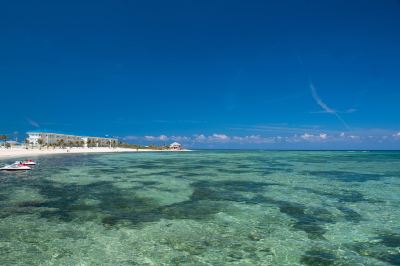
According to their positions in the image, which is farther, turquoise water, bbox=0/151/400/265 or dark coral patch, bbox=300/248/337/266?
turquoise water, bbox=0/151/400/265

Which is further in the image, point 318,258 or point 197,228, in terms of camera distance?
point 197,228

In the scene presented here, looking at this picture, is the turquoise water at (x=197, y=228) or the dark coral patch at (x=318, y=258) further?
the turquoise water at (x=197, y=228)

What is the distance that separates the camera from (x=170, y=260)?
1069 cm

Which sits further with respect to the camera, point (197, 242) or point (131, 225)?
point (131, 225)

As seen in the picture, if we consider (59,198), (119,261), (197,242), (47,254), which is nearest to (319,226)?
(197,242)

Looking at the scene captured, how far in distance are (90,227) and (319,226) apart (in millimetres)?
10096

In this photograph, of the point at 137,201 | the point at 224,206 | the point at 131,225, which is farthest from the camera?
the point at 137,201

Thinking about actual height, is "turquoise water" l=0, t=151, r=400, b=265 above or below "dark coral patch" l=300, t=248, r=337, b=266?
above

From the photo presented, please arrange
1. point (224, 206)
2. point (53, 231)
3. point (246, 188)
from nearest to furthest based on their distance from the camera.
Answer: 1. point (53, 231)
2. point (224, 206)
3. point (246, 188)

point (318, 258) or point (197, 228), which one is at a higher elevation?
point (197, 228)

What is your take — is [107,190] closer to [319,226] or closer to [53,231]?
[53,231]

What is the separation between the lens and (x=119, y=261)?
10.7 meters

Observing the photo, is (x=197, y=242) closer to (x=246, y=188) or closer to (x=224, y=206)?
(x=224, y=206)

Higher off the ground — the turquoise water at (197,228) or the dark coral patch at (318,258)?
the turquoise water at (197,228)
